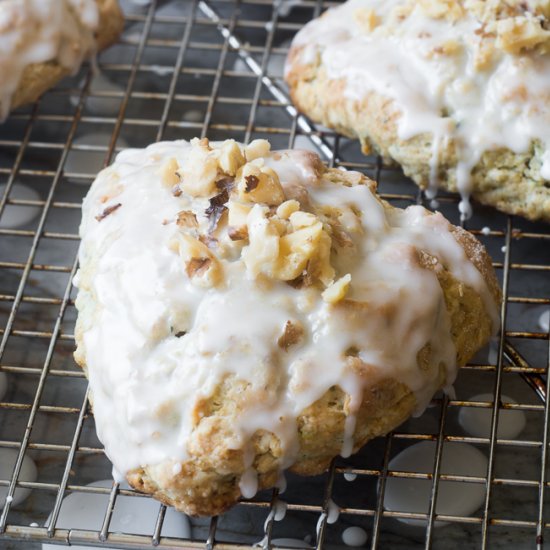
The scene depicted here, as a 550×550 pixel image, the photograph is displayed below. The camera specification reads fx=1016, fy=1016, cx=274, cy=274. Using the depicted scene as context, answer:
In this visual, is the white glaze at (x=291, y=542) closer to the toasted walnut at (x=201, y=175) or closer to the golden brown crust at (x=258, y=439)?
the golden brown crust at (x=258, y=439)

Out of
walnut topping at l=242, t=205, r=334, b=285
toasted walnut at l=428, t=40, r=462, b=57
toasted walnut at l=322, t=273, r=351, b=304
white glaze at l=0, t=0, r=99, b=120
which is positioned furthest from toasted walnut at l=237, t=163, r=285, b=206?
white glaze at l=0, t=0, r=99, b=120

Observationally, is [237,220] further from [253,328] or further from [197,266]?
[253,328]

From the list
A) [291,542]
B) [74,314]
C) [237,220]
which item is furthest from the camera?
[74,314]

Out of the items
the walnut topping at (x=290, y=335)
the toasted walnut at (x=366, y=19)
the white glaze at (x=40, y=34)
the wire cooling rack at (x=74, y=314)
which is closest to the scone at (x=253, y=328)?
the walnut topping at (x=290, y=335)

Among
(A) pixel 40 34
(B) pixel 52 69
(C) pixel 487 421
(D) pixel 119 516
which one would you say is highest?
(A) pixel 40 34

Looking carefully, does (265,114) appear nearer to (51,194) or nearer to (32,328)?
(51,194)

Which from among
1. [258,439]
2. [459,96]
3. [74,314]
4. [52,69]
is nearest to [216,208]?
[258,439]
